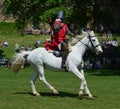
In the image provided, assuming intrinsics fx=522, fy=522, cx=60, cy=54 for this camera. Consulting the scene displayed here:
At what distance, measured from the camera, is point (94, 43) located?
55.4 ft

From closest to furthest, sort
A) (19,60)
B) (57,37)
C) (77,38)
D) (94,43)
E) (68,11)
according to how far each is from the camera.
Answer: (94,43)
(57,37)
(77,38)
(19,60)
(68,11)

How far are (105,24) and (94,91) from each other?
25699 millimetres

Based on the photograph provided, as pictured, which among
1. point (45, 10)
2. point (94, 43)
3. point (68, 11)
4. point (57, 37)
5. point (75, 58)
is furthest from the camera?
point (45, 10)

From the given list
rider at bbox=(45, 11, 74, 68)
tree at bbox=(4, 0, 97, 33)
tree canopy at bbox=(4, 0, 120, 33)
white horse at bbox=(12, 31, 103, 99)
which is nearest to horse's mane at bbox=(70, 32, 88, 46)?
white horse at bbox=(12, 31, 103, 99)

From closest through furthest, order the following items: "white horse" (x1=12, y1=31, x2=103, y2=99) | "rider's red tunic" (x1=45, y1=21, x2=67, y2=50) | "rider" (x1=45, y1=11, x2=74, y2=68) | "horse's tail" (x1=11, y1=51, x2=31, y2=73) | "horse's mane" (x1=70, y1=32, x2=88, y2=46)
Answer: "white horse" (x1=12, y1=31, x2=103, y2=99) → "rider" (x1=45, y1=11, x2=74, y2=68) → "rider's red tunic" (x1=45, y1=21, x2=67, y2=50) → "horse's mane" (x1=70, y1=32, x2=88, y2=46) → "horse's tail" (x1=11, y1=51, x2=31, y2=73)

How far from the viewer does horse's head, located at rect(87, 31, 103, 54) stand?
16.8m

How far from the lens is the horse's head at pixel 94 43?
16812mm

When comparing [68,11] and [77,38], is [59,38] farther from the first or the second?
[68,11]

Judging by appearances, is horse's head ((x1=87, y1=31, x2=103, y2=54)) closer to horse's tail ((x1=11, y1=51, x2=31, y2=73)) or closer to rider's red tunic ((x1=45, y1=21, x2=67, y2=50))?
rider's red tunic ((x1=45, y1=21, x2=67, y2=50))

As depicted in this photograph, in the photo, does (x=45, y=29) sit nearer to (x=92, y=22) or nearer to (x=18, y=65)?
(x=92, y=22)

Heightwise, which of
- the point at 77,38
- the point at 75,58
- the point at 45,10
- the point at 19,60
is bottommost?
the point at 19,60

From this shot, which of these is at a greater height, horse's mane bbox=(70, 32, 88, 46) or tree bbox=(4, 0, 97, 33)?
tree bbox=(4, 0, 97, 33)

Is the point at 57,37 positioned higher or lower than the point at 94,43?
higher

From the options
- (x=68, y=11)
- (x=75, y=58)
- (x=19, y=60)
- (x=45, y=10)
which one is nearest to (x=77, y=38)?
(x=75, y=58)
